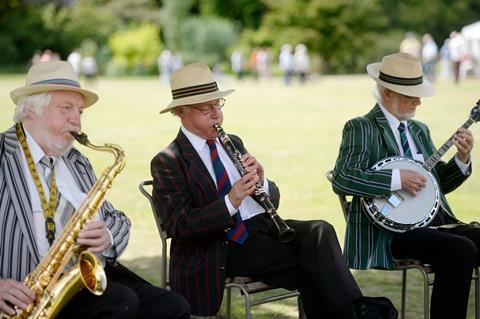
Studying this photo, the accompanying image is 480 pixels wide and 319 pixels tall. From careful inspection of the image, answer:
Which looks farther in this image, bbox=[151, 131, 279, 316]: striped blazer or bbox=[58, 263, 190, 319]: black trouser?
bbox=[151, 131, 279, 316]: striped blazer

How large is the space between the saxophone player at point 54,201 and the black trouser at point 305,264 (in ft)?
2.15

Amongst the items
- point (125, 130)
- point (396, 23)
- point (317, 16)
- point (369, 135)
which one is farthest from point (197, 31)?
point (369, 135)

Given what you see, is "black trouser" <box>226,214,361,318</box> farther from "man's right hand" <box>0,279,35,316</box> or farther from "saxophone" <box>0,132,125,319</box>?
"man's right hand" <box>0,279,35,316</box>

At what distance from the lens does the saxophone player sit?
3.40m

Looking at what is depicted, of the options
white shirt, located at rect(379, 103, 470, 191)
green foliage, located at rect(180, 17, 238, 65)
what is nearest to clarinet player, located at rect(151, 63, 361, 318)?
white shirt, located at rect(379, 103, 470, 191)

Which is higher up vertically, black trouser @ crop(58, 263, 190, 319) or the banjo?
the banjo

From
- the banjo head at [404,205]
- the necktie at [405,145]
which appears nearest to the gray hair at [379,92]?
the necktie at [405,145]

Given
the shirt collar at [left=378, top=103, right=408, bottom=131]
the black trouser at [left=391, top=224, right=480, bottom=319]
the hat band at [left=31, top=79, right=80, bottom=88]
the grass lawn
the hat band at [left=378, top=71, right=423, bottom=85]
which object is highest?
the hat band at [left=31, top=79, right=80, bottom=88]

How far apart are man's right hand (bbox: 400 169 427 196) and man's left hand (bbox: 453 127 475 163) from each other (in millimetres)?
297

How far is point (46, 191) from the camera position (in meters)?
3.53

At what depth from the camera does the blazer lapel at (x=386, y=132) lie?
468 centimetres

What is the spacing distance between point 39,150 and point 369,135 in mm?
1985

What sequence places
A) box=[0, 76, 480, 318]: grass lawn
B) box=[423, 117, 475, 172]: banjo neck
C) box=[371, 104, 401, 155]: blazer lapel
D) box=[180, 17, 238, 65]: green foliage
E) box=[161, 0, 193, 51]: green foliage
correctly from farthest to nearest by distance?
1. box=[161, 0, 193, 51]: green foliage
2. box=[180, 17, 238, 65]: green foliage
3. box=[0, 76, 480, 318]: grass lawn
4. box=[371, 104, 401, 155]: blazer lapel
5. box=[423, 117, 475, 172]: banjo neck

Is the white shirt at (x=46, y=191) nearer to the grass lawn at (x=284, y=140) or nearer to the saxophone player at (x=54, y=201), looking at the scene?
the saxophone player at (x=54, y=201)
